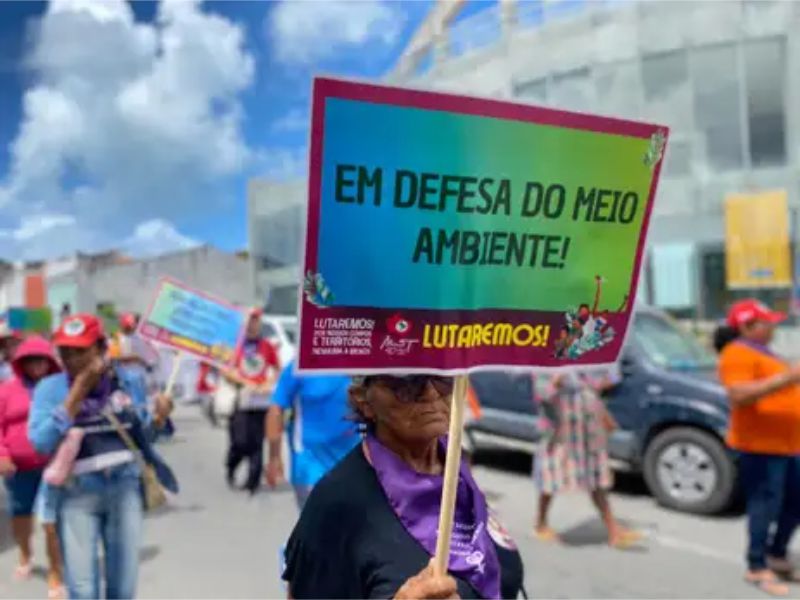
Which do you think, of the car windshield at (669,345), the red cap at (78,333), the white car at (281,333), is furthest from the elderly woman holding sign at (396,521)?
the white car at (281,333)

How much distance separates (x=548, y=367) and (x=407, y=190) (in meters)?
0.60

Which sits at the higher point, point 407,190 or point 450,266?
point 407,190

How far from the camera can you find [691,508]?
743 centimetres

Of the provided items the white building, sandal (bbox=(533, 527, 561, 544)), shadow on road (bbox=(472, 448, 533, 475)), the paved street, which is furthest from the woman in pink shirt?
the white building

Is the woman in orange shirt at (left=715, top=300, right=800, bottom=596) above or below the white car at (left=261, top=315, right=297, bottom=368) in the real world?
below

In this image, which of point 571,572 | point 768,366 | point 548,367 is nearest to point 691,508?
point 571,572

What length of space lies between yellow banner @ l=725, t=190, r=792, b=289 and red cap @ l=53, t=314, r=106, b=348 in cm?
1708

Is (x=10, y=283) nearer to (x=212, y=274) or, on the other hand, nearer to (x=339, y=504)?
(x=339, y=504)

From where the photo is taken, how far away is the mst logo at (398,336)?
6.12 feet

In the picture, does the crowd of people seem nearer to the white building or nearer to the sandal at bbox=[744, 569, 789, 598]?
the sandal at bbox=[744, 569, 789, 598]

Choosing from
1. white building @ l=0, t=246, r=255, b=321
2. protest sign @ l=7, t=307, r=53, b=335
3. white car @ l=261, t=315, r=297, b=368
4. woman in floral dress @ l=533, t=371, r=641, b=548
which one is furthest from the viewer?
white building @ l=0, t=246, r=255, b=321

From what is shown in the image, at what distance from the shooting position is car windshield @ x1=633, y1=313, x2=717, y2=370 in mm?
8109

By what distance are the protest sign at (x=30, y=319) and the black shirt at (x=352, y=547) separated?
35.2ft

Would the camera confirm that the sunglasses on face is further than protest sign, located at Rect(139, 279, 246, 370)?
No
